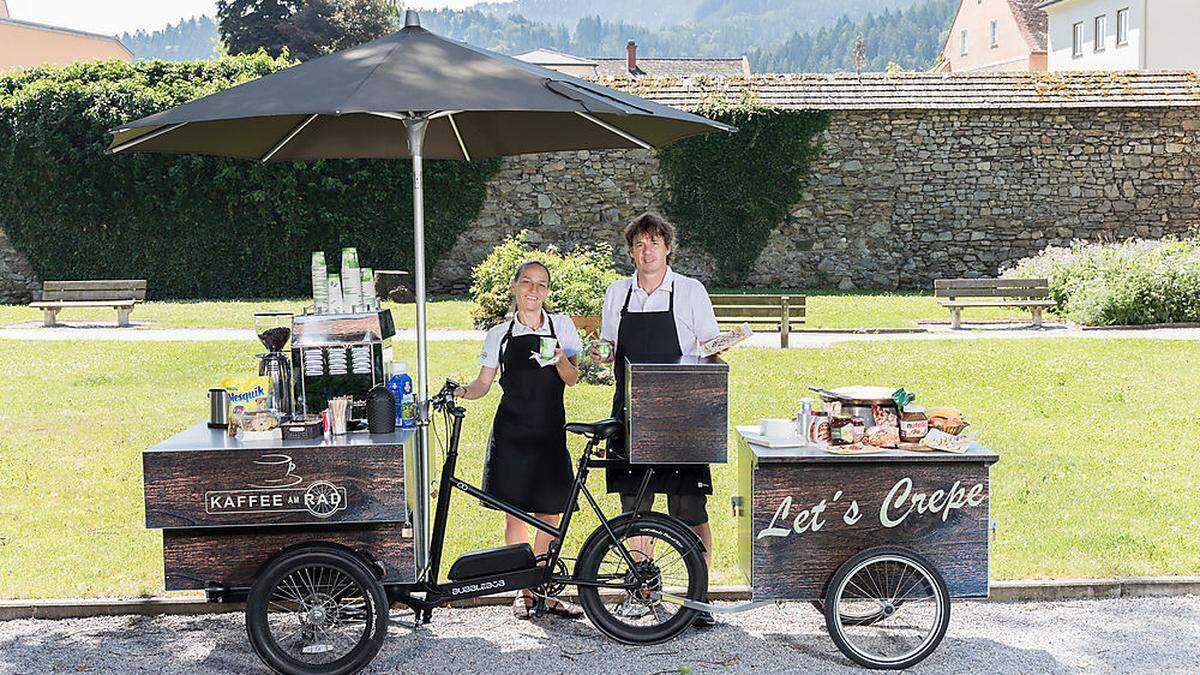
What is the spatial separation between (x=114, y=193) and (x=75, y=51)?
28.4 m

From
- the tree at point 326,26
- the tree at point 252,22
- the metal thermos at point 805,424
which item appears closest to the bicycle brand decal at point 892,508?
the metal thermos at point 805,424

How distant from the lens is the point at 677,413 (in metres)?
4.55

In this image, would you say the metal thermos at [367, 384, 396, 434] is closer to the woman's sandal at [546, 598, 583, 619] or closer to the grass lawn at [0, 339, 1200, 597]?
the woman's sandal at [546, 598, 583, 619]

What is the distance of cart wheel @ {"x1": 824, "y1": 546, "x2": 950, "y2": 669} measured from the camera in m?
4.40

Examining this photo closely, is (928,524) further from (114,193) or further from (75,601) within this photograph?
(114,193)

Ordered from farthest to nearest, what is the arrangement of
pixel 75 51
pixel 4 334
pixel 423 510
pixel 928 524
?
1. pixel 75 51
2. pixel 4 334
3. pixel 423 510
4. pixel 928 524

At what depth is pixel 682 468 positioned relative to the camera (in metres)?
4.86

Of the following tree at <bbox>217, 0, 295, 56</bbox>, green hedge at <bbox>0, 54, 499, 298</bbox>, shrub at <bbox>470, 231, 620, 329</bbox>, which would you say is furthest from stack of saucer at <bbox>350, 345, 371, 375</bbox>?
tree at <bbox>217, 0, 295, 56</bbox>

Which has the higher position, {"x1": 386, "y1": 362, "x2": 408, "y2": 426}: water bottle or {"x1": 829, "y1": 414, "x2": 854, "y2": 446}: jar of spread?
{"x1": 386, "y1": 362, "x2": 408, "y2": 426}: water bottle

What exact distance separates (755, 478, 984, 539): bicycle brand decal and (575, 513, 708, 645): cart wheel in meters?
0.36

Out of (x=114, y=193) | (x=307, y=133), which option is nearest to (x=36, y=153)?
(x=114, y=193)

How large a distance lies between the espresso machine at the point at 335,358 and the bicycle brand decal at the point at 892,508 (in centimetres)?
164

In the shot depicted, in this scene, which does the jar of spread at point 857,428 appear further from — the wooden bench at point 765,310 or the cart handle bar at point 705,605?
the wooden bench at point 765,310

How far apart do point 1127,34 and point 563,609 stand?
120 ft
